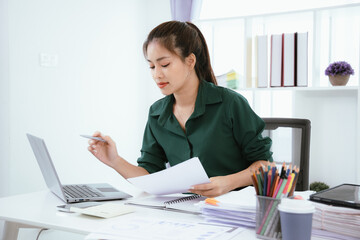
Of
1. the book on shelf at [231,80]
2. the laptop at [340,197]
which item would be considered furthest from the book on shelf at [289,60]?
the laptop at [340,197]

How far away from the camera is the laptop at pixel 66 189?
1.17 metres

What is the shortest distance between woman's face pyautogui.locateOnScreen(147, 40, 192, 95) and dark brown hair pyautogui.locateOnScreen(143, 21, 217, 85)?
0.02m

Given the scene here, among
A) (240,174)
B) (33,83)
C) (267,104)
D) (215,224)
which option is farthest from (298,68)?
(215,224)

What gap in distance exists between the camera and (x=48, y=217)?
3.36 ft

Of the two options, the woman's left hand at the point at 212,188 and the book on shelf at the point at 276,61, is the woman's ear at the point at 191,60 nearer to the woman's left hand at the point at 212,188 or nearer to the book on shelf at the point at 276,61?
the woman's left hand at the point at 212,188

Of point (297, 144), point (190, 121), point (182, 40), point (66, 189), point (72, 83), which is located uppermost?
point (182, 40)

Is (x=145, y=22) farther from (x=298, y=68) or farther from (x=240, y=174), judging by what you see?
(x=240, y=174)

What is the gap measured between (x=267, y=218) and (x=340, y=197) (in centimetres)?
18

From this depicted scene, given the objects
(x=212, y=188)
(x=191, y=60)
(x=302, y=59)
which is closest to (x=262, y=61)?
(x=302, y=59)

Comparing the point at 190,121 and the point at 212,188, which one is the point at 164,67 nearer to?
the point at 190,121

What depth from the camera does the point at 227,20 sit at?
9.85 feet

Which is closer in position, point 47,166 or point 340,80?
point 47,166

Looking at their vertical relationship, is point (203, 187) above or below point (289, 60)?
below

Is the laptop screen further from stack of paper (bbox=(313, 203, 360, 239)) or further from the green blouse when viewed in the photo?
stack of paper (bbox=(313, 203, 360, 239))
